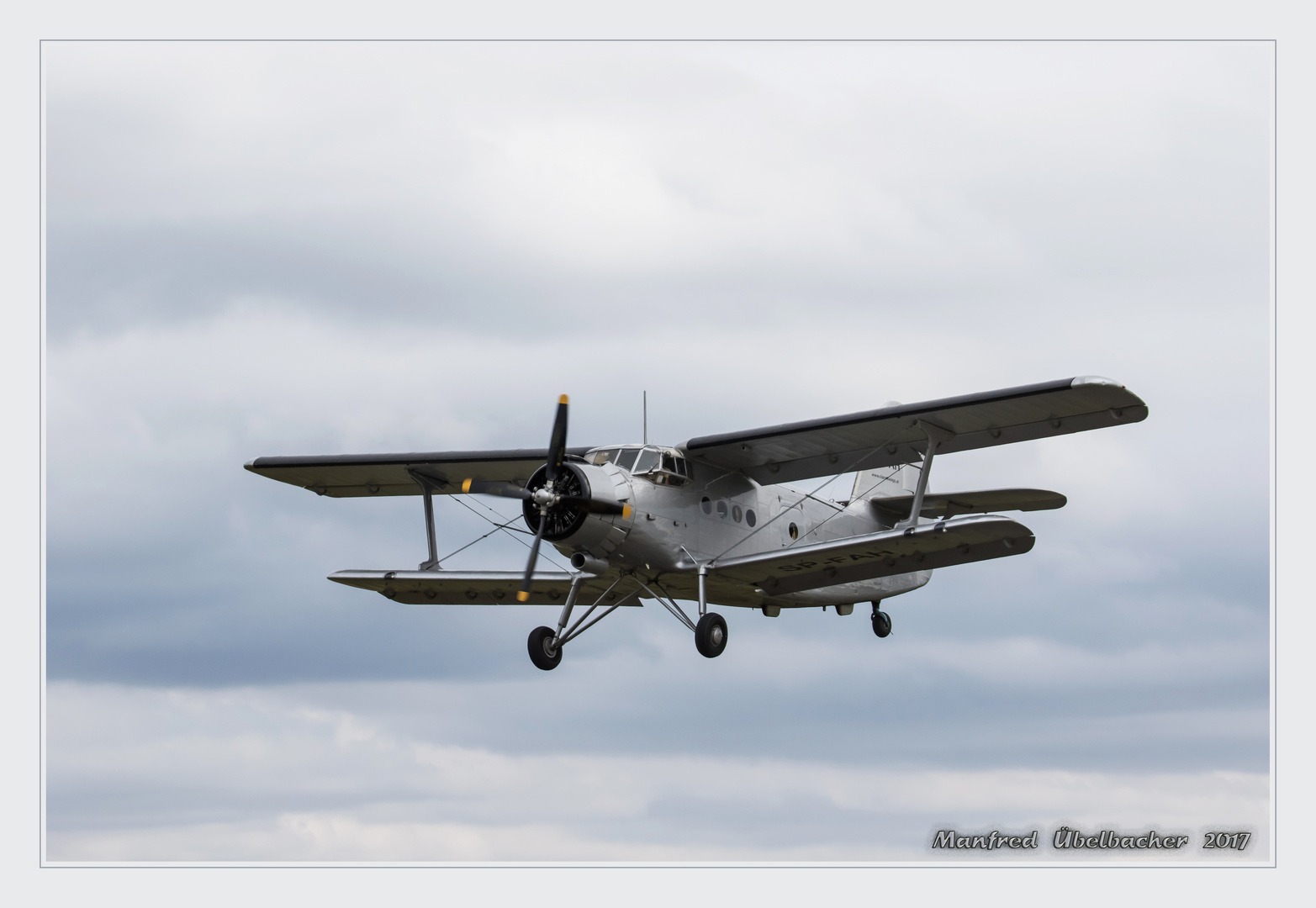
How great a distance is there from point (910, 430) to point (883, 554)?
218cm

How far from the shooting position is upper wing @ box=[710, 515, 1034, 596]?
73.0 ft

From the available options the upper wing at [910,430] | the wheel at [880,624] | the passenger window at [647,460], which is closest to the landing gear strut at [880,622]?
the wheel at [880,624]

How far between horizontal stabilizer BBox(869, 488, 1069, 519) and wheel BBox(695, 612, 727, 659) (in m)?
4.80

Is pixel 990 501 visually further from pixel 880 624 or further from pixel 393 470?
pixel 393 470

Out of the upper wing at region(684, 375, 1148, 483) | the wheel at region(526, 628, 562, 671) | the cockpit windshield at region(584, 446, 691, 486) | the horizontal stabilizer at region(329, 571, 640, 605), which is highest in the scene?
the upper wing at region(684, 375, 1148, 483)

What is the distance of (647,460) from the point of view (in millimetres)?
24281

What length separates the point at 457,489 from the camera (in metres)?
29.1

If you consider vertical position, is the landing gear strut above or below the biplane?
below

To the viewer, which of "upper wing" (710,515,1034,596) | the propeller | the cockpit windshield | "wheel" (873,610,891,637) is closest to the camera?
"upper wing" (710,515,1034,596)

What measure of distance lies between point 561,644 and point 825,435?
18.8 feet

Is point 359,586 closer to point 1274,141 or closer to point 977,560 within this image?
point 977,560

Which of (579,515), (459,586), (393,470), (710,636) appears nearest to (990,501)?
(710,636)

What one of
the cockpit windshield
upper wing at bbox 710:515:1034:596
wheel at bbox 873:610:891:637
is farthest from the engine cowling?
wheel at bbox 873:610:891:637

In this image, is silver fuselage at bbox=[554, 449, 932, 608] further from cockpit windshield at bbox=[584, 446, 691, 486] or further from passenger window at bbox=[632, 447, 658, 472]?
passenger window at bbox=[632, 447, 658, 472]
